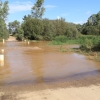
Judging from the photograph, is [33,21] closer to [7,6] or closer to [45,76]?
[7,6]

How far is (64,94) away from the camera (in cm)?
646

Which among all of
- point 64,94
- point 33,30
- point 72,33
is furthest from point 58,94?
point 33,30

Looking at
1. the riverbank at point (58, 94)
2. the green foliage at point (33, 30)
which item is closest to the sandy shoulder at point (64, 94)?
the riverbank at point (58, 94)

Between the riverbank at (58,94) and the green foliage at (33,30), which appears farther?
the green foliage at (33,30)

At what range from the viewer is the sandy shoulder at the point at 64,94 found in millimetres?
6078

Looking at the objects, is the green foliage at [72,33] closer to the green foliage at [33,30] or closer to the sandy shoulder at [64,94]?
the green foliage at [33,30]

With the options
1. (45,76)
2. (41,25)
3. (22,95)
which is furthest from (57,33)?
(22,95)

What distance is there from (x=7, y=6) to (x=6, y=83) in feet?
112

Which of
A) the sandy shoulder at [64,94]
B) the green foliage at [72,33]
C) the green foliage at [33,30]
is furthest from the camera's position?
the green foliage at [33,30]

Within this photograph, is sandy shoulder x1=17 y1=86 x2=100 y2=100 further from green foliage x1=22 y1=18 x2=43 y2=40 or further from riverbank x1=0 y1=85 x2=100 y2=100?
green foliage x1=22 y1=18 x2=43 y2=40

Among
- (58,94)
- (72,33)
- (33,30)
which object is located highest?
(33,30)

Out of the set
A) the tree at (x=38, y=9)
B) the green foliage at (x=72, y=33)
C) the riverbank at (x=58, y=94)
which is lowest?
the riverbank at (x=58, y=94)

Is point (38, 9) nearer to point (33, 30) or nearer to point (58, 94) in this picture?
point (33, 30)

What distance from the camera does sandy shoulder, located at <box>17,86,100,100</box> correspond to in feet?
19.9
